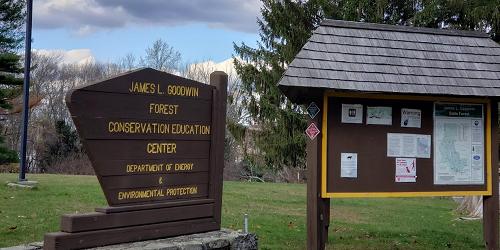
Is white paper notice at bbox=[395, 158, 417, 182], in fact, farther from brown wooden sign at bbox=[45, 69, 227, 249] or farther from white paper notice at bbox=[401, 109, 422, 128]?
brown wooden sign at bbox=[45, 69, 227, 249]

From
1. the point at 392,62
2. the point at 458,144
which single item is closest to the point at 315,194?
the point at 392,62

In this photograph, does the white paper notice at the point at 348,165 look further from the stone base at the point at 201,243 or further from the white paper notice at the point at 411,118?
the stone base at the point at 201,243

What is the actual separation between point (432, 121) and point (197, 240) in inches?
173

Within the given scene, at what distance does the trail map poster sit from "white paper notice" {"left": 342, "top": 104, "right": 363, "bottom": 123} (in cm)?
125

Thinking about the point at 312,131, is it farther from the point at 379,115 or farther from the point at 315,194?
the point at 379,115

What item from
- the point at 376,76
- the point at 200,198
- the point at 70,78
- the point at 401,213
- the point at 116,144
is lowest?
the point at 401,213

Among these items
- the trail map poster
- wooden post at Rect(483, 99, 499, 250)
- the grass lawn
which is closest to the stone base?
the grass lawn

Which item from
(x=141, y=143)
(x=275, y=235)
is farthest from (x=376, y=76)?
(x=141, y=143)

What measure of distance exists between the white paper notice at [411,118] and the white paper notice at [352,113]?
2.26 feet

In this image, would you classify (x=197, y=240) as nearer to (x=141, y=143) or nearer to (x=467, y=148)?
(x=141, y=143)

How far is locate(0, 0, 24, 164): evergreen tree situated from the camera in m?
21.0

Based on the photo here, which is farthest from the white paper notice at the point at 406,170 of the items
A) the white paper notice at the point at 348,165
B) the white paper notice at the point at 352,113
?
the white paper notice at the point at 352,113

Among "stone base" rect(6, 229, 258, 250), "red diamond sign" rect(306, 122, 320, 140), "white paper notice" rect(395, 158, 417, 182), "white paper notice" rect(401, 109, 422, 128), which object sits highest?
"white paper notice" rect(401, 109, 422, 128)

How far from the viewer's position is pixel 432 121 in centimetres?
816
